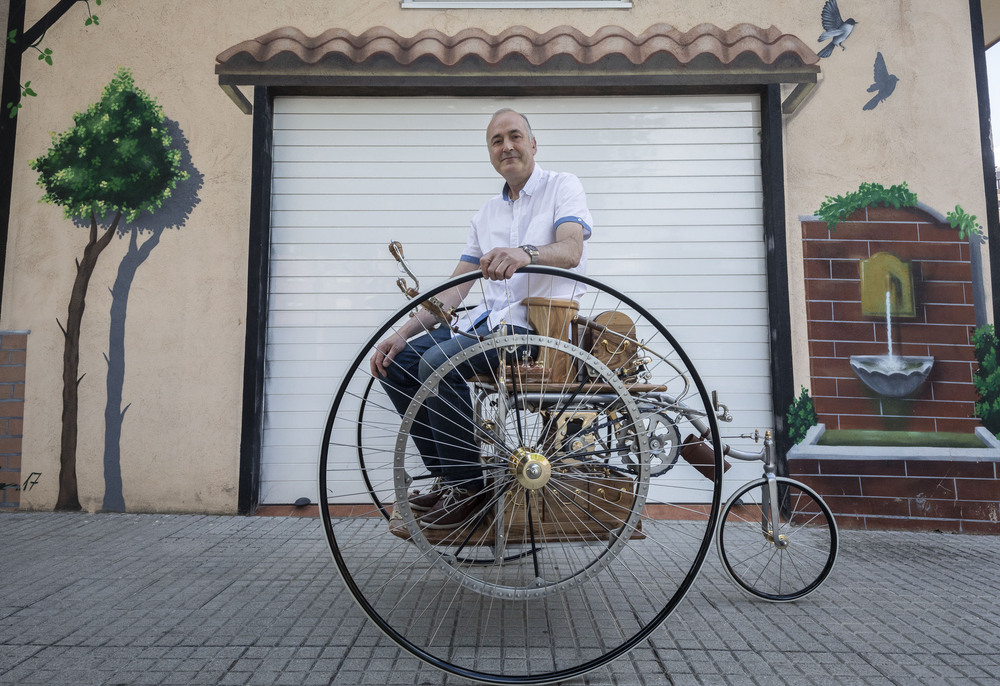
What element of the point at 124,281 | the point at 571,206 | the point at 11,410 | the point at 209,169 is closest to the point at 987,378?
the point at 571,206

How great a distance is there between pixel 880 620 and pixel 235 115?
4.37 metres

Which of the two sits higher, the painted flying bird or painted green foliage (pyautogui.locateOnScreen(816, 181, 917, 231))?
the painted flying bird

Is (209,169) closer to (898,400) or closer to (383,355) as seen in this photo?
(383,355)

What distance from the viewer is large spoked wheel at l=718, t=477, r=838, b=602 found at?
2.19 m

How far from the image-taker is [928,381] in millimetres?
3459

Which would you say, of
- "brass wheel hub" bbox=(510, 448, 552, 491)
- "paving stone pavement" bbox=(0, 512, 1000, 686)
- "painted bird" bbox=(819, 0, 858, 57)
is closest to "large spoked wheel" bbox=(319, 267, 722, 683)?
"brass wheel hub" bbox=(510, 448, 552, 491)

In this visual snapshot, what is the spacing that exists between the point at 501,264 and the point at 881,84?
11.8 feet

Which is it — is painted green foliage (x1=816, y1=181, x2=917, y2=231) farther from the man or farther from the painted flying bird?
the man

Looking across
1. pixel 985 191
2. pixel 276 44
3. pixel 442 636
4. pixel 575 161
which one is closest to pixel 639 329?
pixel 575 161

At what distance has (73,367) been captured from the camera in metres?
3.59

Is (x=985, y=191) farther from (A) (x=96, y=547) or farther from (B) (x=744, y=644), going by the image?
(A) (x=96, y=547)

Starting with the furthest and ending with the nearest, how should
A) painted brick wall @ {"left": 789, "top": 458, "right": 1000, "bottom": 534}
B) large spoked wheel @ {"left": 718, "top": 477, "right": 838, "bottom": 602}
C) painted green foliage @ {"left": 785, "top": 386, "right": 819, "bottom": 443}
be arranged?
1. painted green foliage @ {"left": 785, "top": 386, "right": 819, "bottom": 443}
2. painted brick wall @ {"left": 789, "top": 458, "right": 1000, "bottom": 534}
3. large spoked wheel @ {"left": 718, "top": 477, "right": 838, "bottom": 602}

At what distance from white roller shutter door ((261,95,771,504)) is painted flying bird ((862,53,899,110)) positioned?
0.71 m

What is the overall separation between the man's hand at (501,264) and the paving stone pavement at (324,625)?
3.71ft
